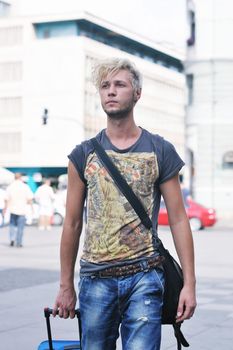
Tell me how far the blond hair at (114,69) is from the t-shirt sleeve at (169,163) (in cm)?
32

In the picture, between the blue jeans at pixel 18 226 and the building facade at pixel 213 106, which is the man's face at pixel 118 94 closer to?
the blue jeans at pixel 18 226

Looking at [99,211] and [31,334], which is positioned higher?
[99,211]

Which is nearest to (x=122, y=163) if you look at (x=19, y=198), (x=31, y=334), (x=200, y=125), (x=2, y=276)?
(x=31, y=334)

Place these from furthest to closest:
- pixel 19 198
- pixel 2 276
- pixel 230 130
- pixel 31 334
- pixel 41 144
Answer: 1. pixel 41 144
2. pixel 230 130
3. pixel 19 198
4. pixel 2 276
5. pixel 31 334

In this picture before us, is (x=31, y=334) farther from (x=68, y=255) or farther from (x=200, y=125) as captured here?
(x=200, y=125)

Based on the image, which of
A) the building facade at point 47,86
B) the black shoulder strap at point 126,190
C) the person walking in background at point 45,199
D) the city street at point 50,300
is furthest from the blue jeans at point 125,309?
the building facade at point 47,86

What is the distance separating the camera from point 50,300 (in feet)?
37.9

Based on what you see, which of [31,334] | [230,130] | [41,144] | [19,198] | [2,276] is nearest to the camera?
[31,334]

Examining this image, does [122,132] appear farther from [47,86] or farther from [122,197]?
[47,86]

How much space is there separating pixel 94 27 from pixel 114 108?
318 ft

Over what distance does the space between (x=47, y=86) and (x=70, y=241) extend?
91.5 m

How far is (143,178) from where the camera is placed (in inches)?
168

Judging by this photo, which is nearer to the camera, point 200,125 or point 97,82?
point 97,82

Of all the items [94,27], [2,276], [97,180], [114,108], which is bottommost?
[2,276]
